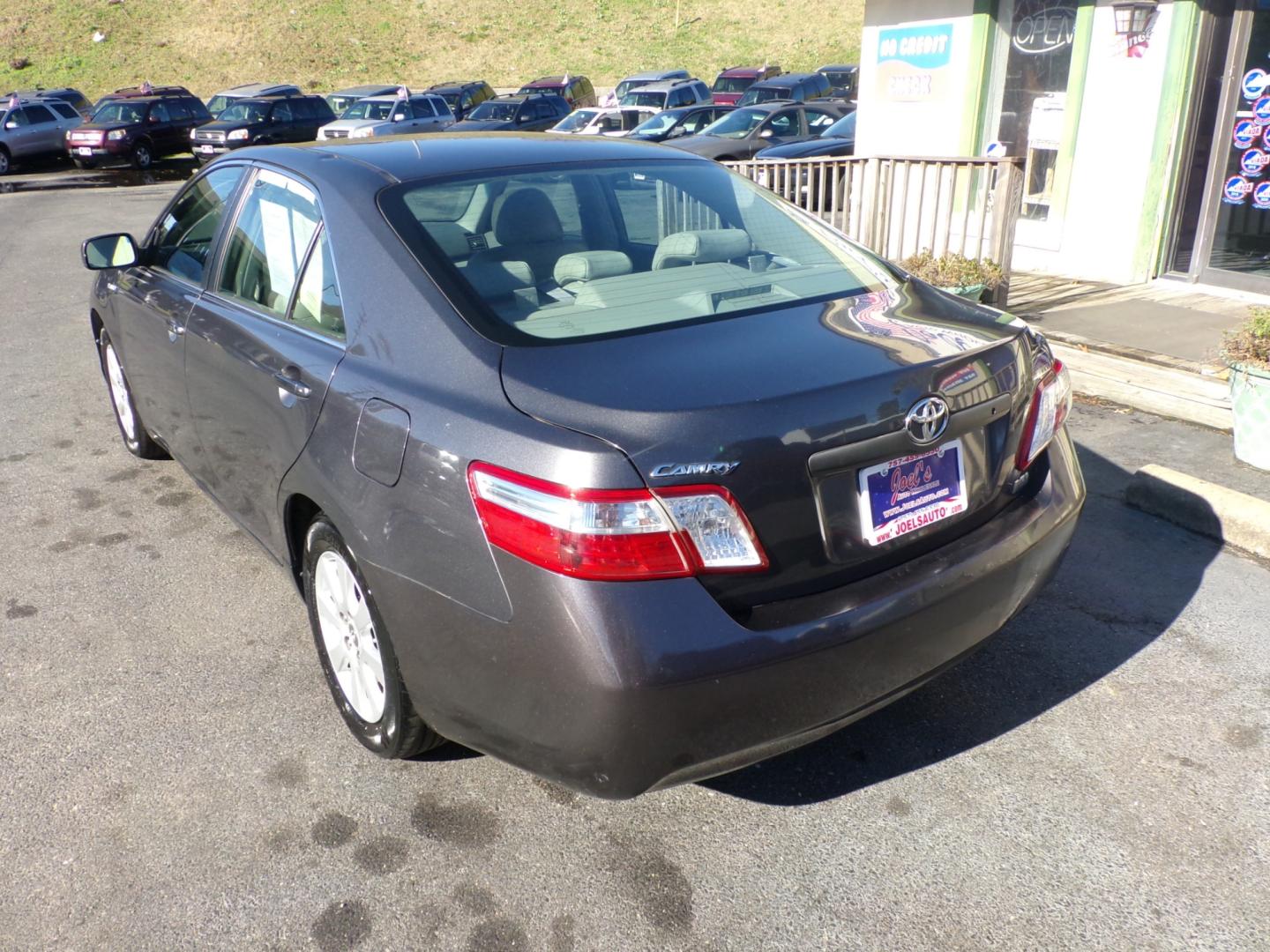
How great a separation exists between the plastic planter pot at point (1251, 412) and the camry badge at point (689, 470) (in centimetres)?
352

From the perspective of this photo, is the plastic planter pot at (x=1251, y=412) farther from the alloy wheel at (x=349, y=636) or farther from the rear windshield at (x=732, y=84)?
the rear windshield at (x=732, y=84)

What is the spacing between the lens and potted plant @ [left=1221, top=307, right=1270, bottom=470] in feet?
15.4

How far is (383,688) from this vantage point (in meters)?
2.86

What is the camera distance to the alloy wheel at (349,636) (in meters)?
2.87

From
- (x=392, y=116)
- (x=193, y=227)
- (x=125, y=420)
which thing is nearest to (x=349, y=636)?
(x=193, y=227)

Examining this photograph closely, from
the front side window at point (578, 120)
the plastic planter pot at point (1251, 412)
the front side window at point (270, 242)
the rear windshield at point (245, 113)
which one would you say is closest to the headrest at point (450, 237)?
the front side window at point (270, 242)

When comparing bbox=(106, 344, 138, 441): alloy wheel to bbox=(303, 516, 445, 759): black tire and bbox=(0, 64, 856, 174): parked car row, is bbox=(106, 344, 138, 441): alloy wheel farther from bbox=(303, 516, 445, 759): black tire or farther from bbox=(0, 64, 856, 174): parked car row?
bbox=(0, 64, 856, 174): parked car row

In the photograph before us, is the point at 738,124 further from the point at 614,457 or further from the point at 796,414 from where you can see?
the point at 614,457

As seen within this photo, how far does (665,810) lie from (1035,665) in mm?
1373

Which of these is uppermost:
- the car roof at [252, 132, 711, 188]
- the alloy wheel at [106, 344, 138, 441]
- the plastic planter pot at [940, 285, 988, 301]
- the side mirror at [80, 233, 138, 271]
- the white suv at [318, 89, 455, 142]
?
the car roof at [252, 132, 711, 188]

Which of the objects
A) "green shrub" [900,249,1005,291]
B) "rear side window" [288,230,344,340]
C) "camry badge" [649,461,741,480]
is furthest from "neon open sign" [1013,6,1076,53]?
"camry badge" [649,461,741,480]

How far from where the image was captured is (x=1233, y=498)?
4.23m

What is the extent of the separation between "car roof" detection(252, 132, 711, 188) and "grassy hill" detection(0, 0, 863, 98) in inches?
1719

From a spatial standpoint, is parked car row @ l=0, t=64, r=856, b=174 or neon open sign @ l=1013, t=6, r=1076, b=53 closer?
neon open sign @ l=1013, t=6, r=1076, b=53
